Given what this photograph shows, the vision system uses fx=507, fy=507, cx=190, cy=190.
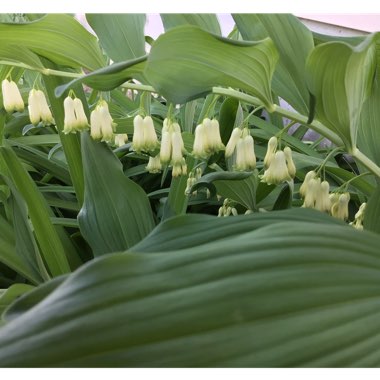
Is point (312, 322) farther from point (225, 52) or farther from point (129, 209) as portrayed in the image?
point (129, 209)

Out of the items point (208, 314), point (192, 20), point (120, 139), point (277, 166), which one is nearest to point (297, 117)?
point (277, 166)

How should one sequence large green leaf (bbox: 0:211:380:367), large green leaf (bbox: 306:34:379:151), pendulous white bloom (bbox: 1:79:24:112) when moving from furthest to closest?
pendulous white bloom (bbox: 1:79:24:112)
large green leaf (bbox: 306:34:379:151)
large green leaf (bbox: 0:211:380:367)

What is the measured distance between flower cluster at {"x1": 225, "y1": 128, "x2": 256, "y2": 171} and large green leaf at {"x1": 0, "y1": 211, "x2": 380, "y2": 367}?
361 millimetres

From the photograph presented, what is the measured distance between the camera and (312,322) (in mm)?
353

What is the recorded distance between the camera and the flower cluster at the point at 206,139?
2.52 ft

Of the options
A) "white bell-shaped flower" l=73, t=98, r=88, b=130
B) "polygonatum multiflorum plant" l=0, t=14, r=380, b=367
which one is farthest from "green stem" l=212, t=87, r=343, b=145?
"white bell-shaped flower" l=73, t=98, r=88, b=130

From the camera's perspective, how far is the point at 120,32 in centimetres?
72

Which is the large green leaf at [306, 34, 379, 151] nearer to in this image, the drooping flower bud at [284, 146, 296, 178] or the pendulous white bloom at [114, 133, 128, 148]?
the drooping flower bud at [284, 146, 296, 178]

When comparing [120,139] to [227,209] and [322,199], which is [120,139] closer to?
[227,209]

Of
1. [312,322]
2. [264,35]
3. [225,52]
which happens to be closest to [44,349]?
[312,322]

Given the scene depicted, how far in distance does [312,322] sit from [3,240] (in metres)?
0.70

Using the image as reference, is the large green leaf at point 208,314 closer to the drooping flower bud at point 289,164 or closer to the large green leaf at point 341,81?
the large green leaf at point 341,81

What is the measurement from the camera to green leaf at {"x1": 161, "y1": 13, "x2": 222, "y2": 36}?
2.24 ft

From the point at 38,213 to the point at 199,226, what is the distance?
480mm
